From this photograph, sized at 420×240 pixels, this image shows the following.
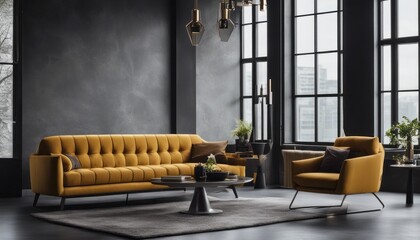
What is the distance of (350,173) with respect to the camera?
8125 mm

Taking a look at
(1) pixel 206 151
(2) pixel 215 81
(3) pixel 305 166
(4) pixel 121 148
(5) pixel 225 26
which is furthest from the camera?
(2) pixel 215 81

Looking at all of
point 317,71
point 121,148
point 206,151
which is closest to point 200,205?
point 121,148

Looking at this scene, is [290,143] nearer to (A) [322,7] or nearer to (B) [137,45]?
(A) [322,7]

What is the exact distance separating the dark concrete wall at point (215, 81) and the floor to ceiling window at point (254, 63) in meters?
0.12

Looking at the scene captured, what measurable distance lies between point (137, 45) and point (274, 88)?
242 centimetres

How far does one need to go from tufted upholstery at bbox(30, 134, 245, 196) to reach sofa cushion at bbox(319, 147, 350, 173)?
65.9 inches

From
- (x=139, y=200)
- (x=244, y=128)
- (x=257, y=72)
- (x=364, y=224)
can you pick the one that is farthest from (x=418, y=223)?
(x=257, y=72)

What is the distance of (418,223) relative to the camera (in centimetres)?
718

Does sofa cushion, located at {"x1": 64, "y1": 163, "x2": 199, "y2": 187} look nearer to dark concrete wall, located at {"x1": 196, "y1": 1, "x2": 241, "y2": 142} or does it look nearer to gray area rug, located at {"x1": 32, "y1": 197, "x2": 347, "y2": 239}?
gray area rug, located at {"x1": 32, "y1": 197, "x2": 347, "y2": 239}

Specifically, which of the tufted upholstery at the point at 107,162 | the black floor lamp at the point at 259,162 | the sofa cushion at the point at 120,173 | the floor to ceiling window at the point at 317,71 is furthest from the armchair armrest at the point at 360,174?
the black floor lamp at the point at 259,162

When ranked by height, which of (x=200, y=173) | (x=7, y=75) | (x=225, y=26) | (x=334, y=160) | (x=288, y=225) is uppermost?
(x=225, y=26)

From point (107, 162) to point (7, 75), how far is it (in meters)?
2.05

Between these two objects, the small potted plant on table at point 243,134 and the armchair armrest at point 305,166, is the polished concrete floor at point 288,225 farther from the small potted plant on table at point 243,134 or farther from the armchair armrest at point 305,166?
the small potted plant on table at point 243,134

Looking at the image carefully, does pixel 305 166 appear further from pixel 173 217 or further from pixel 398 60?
pixel 398 60
